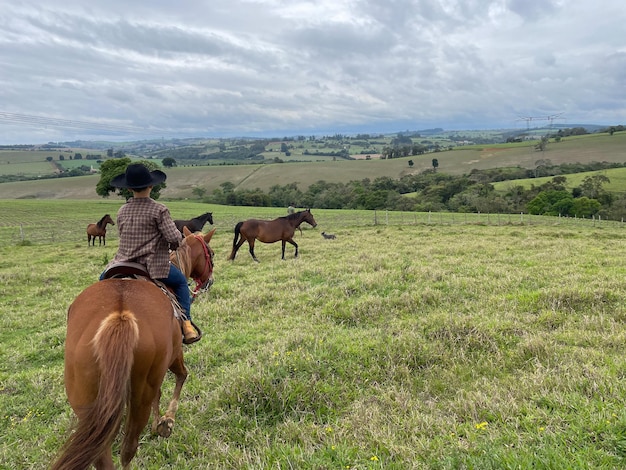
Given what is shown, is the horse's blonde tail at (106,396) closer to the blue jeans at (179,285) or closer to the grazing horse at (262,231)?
the blue jeans at (179,285)

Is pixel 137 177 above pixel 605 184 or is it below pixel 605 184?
above

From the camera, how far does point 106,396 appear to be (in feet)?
8.89

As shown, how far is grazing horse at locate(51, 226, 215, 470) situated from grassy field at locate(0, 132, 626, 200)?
7267 centimetres

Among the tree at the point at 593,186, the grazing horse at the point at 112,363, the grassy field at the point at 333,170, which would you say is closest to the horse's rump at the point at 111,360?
the grazing horse at the point at 112,363

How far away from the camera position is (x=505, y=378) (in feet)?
14.9

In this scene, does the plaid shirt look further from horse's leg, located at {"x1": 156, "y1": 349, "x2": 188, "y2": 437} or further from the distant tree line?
the distant tree line

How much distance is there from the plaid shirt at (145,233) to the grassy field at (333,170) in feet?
236

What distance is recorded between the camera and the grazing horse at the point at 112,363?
2656mm

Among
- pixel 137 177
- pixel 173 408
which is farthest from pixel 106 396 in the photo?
pixel 137 177

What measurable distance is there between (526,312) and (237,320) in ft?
18.1

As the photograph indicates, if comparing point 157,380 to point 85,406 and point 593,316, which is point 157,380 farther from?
point 593,316

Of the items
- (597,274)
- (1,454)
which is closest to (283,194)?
(597,274)

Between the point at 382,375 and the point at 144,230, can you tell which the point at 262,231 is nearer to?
the point at 382,375

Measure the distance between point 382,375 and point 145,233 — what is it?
3.38 m
